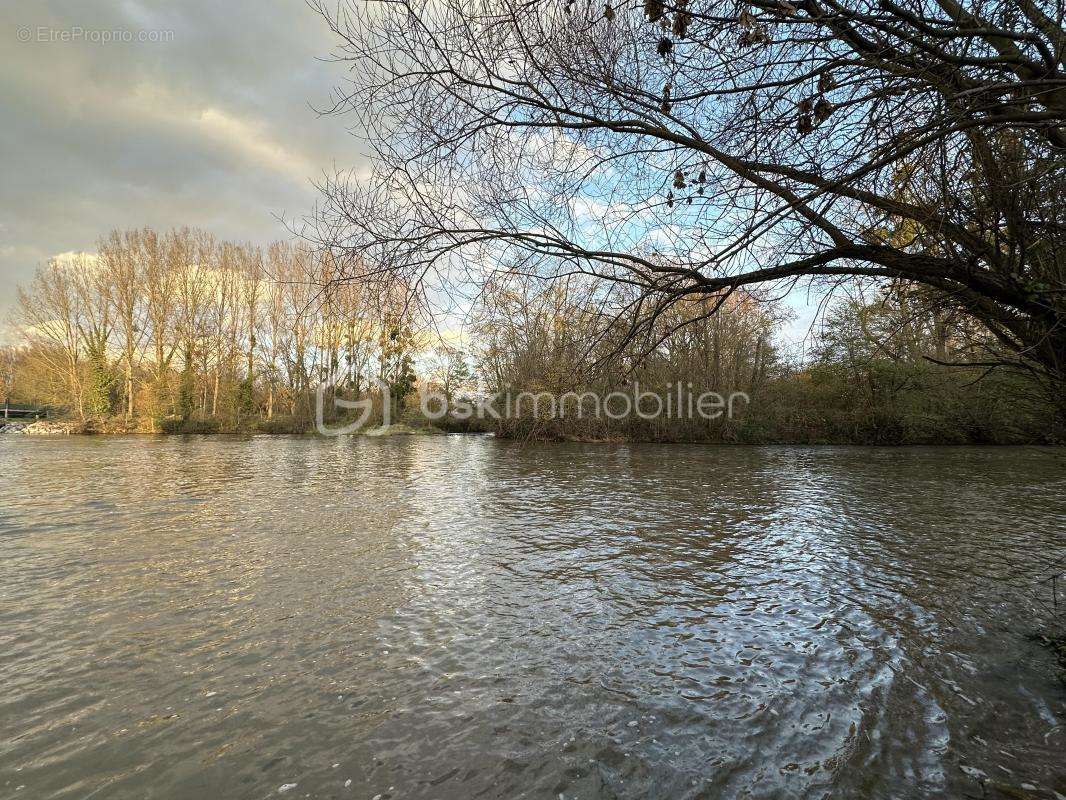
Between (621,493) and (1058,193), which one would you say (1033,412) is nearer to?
(1058,193)

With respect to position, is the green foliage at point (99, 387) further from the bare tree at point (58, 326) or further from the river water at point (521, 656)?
the river water at point (521, 656)

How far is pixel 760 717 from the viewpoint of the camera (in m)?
2.77

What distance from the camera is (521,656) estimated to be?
3.42 metres

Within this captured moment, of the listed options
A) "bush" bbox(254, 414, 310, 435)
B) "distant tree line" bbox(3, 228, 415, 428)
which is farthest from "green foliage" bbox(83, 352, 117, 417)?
"bush" bbox(254, 414, 310, 435)

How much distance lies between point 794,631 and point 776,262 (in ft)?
8.25

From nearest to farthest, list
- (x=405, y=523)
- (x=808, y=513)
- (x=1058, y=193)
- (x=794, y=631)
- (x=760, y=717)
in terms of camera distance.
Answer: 1. (x=760, y=717)
2. (x=1058, y=193)
3. (x=794, y=631)
4. (x=405, y=523)
5. (x=808, y=513)

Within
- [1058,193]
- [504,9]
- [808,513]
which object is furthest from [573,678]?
[808,513]

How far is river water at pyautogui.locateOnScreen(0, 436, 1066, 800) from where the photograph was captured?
7.74ft

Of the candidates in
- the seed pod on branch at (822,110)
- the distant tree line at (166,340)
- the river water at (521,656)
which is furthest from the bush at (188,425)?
the seed pod on branch at (822,110)

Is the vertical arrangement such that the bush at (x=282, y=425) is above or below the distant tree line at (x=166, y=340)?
below

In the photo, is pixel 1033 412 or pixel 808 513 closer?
pixel 1033 412

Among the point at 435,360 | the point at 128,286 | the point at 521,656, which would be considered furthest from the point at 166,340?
the point at 521,656

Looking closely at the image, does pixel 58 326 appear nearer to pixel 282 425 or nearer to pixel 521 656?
pixel 282 425

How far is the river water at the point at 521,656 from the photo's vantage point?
7.74 feet
